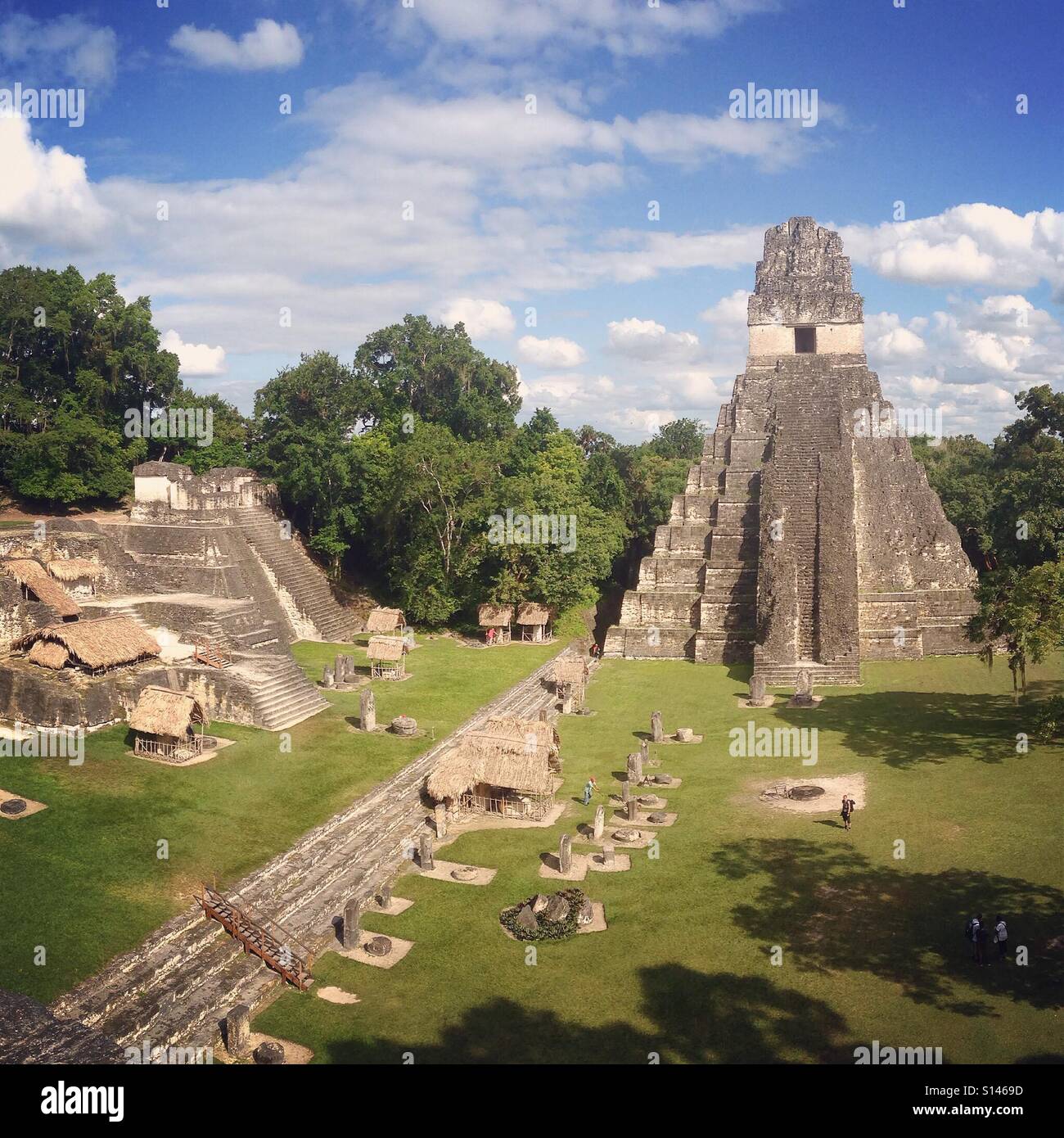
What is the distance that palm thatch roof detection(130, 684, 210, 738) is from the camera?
2027 centimetres

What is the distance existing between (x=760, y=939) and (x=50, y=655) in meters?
17.5

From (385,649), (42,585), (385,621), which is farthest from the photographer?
(385,621)

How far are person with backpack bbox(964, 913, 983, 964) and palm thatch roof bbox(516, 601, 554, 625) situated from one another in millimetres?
22453

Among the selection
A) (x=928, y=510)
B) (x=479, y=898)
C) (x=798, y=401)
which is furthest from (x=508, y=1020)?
(x=798, y=401)

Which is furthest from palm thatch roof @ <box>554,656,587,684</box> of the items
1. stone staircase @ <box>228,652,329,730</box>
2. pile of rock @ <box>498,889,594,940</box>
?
pile of rock @ <box>498,889,594,940</box>

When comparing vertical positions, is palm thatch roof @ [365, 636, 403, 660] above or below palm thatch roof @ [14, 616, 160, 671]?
below

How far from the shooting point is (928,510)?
35.2m

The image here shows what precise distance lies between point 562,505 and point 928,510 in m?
13.9

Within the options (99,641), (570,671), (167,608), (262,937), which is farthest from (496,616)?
(262,937)

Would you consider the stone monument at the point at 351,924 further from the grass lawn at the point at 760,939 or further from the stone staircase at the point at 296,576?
the stone staircase at the point at 296,576

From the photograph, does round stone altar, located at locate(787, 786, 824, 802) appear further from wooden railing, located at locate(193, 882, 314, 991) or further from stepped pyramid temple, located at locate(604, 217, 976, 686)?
wooden railing, located at locate(193, 882, 314, 991)

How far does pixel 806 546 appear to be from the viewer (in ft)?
108

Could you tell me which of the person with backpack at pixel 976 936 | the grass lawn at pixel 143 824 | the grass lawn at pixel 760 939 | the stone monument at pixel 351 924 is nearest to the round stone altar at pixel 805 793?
the grass lawn at pixel 760 939

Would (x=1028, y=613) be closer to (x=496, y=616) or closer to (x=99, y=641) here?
(x=496, y=616)
